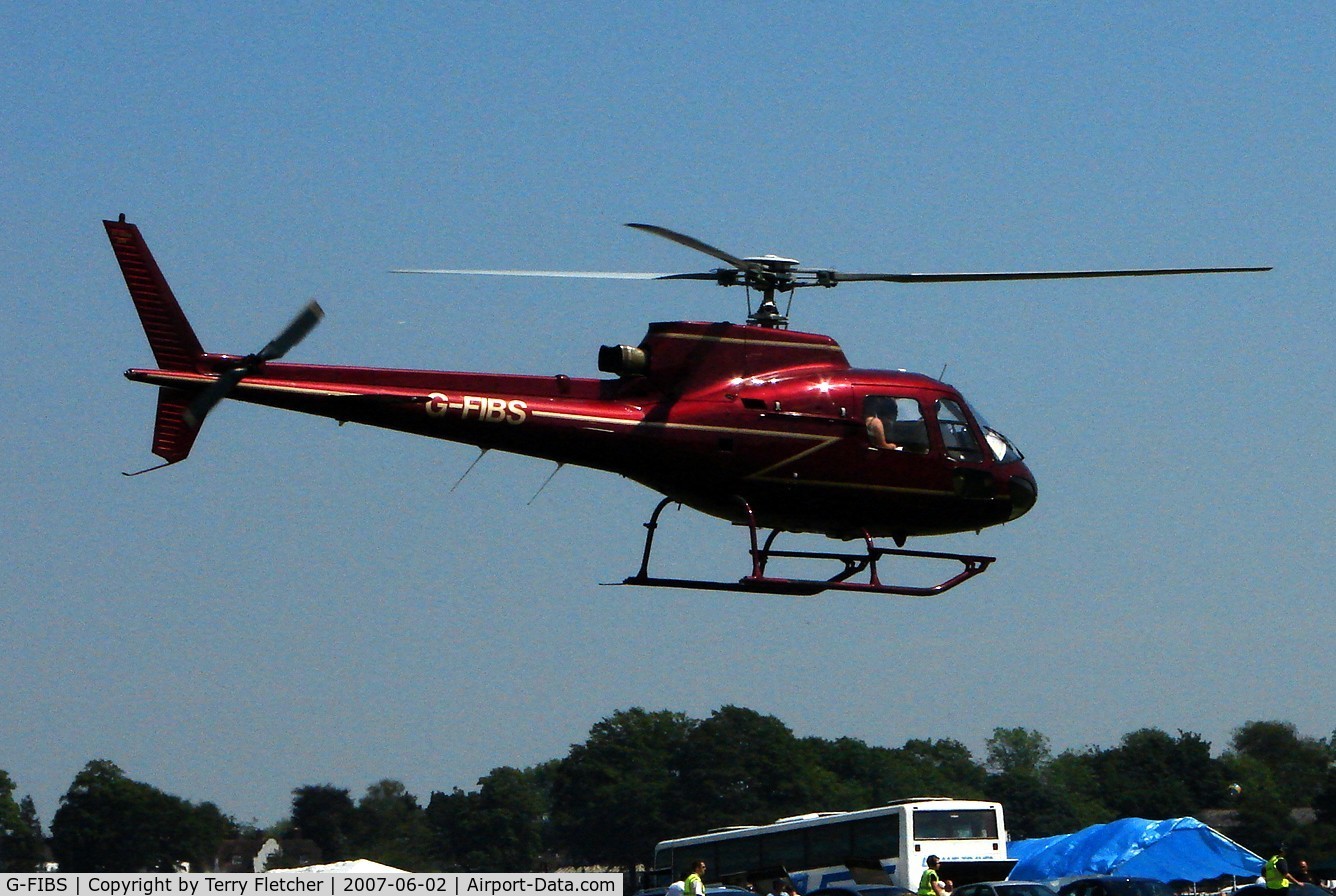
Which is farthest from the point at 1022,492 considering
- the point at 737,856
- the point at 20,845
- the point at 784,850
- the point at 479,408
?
the point at 20,845

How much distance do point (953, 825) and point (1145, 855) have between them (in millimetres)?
7877

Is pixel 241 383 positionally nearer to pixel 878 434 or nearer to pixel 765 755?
pixel 878 434

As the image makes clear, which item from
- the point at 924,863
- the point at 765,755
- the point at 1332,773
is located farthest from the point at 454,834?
the point at 924,863

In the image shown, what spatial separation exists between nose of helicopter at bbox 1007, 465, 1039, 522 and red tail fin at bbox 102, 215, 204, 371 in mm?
11010

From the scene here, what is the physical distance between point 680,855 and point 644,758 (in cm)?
4412

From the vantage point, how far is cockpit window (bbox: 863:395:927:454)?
79.0 ft

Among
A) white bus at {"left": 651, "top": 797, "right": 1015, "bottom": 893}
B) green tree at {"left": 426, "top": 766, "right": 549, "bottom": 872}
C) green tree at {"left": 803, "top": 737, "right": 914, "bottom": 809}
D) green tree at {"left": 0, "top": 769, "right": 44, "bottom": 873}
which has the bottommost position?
white bus at {"left": 651, "top": 797, "right": 1015, "bottom": 893}

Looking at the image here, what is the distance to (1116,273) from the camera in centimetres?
2352

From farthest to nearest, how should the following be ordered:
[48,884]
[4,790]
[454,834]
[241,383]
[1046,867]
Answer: [454,834] → [4,790] → [1046,867] → [48,884] → [241,383]

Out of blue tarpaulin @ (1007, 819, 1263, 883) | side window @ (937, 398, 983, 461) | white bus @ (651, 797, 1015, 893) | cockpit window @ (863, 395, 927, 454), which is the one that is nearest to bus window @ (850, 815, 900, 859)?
white bus @ (651, 797, 1015, 893)

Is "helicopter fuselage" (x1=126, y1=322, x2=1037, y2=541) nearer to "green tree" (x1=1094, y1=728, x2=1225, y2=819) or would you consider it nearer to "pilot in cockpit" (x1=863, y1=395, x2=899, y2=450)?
"pilot in cockpit" (x1=863, y1=395, x2=899, y2=450)

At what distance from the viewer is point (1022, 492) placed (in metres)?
25.6

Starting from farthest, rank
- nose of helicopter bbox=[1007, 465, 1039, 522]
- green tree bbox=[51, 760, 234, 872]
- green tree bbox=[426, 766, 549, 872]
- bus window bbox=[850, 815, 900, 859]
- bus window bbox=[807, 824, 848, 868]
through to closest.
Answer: green tree bbox=[426, 766, 549, 872]
green tree bbox=[51, 760, 234, 872]
bus window bbox=[807, 824, 848, 868]
bus window bbox=[850, 815, 900, 859]
nose of helicopter bbox=[1007, 465, 1039, 522]

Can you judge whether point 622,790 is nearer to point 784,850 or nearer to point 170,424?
point 784,850
